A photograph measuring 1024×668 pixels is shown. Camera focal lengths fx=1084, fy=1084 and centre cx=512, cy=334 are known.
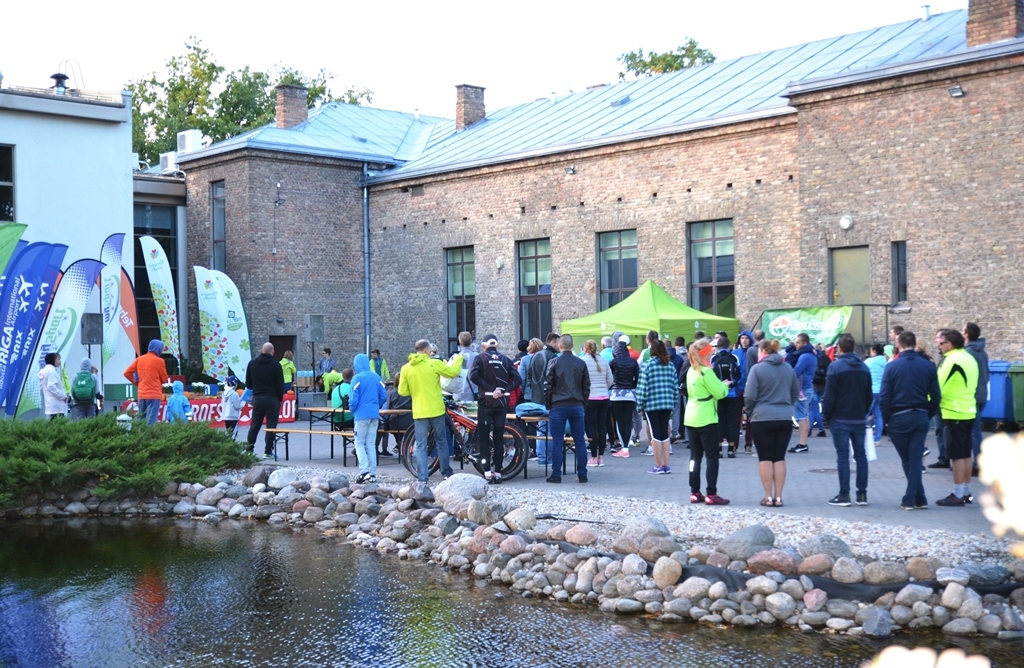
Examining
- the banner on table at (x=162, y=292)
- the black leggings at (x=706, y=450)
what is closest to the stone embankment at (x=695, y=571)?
the black leggings at (x=706, y=450)

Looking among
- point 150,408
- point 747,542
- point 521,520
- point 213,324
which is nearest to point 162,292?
point 213,324

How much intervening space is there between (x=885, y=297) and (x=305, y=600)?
615 inches

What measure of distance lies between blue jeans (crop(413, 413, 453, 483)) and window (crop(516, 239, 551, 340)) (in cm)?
1565

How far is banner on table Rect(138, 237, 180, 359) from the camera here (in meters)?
27.0

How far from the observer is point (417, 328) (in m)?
32.2

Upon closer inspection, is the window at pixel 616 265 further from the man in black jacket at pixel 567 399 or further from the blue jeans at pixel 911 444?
the blue jeans at pixel 911 444

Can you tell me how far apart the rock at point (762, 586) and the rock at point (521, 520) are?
2.56 meters

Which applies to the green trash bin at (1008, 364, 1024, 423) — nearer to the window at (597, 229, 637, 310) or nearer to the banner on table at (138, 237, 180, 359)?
the window at (597, 229, 637, 310)

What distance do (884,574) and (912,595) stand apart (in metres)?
0.27

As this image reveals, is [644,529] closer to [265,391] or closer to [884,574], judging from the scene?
[884,574]

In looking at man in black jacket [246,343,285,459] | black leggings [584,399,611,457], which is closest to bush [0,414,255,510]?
man in black jacket [246,343,285,459]

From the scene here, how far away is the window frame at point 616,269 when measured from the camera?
26938 millimetres

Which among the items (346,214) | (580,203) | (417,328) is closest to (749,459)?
(580,203)

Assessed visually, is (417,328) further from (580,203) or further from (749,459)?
(749,459)
